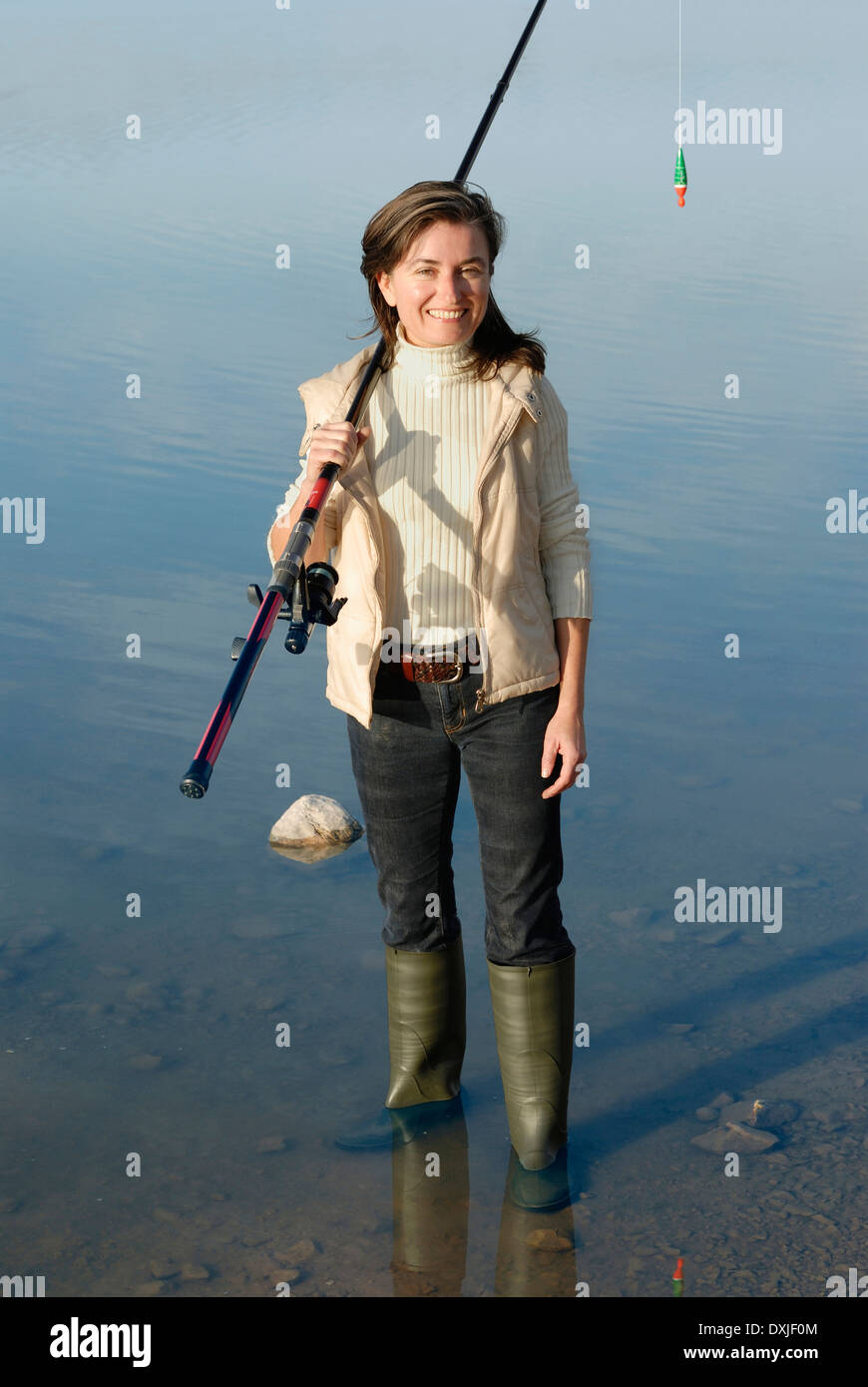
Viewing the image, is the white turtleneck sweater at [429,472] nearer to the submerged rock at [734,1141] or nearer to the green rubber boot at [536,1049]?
the green rubber boot at [536,1049]

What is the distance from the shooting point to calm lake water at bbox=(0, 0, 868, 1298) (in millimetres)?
2934

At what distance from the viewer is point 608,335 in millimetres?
9695

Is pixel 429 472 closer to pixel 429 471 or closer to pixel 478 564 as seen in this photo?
pixel 429 471

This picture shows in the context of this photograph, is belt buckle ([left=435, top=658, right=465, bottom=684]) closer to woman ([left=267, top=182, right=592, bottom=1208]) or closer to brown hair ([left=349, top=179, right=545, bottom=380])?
woman ([left=267, top=182, right=592, bottom=1208])

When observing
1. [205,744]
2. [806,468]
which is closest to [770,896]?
[205,744]

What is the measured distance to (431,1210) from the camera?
297cm

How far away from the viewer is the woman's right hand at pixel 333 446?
2596 mm

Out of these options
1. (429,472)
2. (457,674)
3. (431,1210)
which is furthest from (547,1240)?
(429,472)

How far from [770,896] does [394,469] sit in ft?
5.47

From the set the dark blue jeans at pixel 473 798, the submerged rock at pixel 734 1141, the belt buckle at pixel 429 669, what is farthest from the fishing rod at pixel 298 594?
the submerged rock at pixel 734 1141

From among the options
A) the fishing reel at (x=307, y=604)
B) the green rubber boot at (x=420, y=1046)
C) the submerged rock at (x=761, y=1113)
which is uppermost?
the fishing reel at (x=307, y=604)

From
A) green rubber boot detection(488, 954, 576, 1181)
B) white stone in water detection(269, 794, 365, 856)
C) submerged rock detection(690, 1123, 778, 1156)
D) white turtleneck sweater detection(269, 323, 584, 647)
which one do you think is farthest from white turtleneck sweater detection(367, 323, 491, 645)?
white stone in water detection(269, 794, 365, 856)

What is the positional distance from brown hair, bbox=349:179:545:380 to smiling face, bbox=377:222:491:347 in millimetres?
17

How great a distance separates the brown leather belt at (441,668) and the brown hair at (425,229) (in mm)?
465
